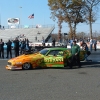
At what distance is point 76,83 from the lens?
372 inches

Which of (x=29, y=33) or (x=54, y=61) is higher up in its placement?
(x=29, y=33)

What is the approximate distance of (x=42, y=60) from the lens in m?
14.2

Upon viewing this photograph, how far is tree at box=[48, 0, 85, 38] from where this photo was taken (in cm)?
4294

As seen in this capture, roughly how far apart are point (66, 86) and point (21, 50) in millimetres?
16560

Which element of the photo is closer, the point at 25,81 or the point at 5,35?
the point at 25,81

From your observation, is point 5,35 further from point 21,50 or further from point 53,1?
point 21,50

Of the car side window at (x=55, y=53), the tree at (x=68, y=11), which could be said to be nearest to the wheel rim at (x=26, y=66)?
the car side window at (x=55, y=53)

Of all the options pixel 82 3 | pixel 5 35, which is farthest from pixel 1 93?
pixel 5 35

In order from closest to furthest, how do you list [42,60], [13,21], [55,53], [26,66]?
[26,66]
[42,60]
[55,53]
[13,21]

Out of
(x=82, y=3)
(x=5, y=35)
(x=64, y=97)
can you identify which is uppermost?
(x=82, y=3)

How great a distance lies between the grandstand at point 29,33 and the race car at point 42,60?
44869 mm

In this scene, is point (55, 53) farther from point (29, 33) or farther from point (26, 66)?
point (29, 33)

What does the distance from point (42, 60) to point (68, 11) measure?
101 ft

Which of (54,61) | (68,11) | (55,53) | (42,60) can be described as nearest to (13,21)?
(68,11)
